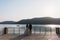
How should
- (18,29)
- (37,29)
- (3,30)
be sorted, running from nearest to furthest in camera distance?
(3,30) → (18,29) → (37,29)

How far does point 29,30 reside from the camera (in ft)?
39.1

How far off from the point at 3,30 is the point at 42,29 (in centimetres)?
425

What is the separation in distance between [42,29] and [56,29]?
172cm

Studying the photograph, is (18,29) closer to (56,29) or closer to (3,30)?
(3,30)

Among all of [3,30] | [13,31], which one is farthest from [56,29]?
[3,30]

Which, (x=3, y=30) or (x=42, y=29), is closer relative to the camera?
(x=3, y=30)

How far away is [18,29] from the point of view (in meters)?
11.7

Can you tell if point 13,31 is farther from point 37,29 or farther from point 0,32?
point 37,29

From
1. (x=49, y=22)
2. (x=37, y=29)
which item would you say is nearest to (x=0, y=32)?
(x=37, y=29)

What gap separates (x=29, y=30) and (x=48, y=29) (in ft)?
6.82

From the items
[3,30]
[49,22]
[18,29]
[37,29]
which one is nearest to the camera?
[3,30]

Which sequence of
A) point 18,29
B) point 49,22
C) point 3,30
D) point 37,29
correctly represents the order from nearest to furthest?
point 3,30 < point 18,29 < point 37,29 < point 49,22

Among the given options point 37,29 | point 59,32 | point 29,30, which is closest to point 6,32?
point 29,30

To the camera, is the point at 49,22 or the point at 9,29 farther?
the point at 49,22
